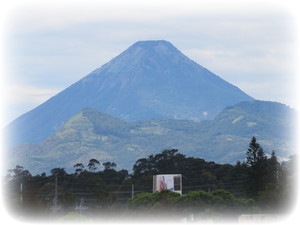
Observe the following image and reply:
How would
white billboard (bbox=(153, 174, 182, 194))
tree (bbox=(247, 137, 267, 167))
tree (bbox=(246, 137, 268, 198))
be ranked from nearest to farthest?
1. tree (bbox=(246, 137, 268, 198))
2. tree (bbox=(247, 137, 267, 167))
3. white billboard (bbox=(153, 174, 182, 194))

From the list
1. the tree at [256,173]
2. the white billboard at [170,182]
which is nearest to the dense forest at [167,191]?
the tree at [256,173]

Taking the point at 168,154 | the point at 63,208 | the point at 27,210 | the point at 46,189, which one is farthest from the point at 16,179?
the point at 27,210

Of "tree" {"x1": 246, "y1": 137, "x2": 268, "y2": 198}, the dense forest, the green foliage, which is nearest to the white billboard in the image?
the dense forest

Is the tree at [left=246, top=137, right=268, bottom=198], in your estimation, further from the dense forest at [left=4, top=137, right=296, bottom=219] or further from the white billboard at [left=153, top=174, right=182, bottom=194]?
the white billboard at [left=153, top=174, right=182, bottom=194]

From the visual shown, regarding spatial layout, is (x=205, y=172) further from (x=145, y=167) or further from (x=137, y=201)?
(x=137, y=201)

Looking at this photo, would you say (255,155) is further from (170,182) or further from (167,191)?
(167,191)

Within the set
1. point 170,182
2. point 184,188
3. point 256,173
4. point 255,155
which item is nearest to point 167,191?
point 256,173

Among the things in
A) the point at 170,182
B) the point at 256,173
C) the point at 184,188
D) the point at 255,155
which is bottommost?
the point at 170,182

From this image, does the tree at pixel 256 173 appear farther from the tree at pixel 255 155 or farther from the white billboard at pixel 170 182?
the white billboard at pixel 170 182
